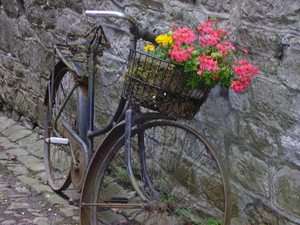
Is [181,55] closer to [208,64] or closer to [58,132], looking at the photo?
[208,64]

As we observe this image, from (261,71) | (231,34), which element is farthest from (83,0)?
(261,71)

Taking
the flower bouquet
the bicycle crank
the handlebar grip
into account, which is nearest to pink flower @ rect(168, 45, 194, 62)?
the flower bouquet

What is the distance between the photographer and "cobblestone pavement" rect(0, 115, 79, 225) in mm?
3299

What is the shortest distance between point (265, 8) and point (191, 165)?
1.16 m

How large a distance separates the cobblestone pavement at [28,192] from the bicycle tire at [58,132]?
106 millimetres

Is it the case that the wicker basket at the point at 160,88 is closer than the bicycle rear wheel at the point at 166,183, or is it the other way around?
the wicker basket at the point at 160,88

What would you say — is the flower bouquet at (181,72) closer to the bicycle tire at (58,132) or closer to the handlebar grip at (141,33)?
the handlebar grip at (141,33)

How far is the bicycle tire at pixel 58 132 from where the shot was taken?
368cm

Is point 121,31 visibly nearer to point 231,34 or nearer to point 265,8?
point 231,34

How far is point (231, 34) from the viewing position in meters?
2.77

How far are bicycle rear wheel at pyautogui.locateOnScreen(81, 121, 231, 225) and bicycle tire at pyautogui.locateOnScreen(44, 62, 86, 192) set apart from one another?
444 millimetres

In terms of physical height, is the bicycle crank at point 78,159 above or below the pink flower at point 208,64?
below

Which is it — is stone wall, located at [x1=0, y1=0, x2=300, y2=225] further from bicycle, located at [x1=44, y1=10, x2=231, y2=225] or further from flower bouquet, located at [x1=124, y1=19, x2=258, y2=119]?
flower bouquet, located at [x1=124, y1=19, x2=258, y2=119]

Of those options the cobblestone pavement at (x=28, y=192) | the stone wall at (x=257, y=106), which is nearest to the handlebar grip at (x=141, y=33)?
the stone wall at (x=257, y=106)
